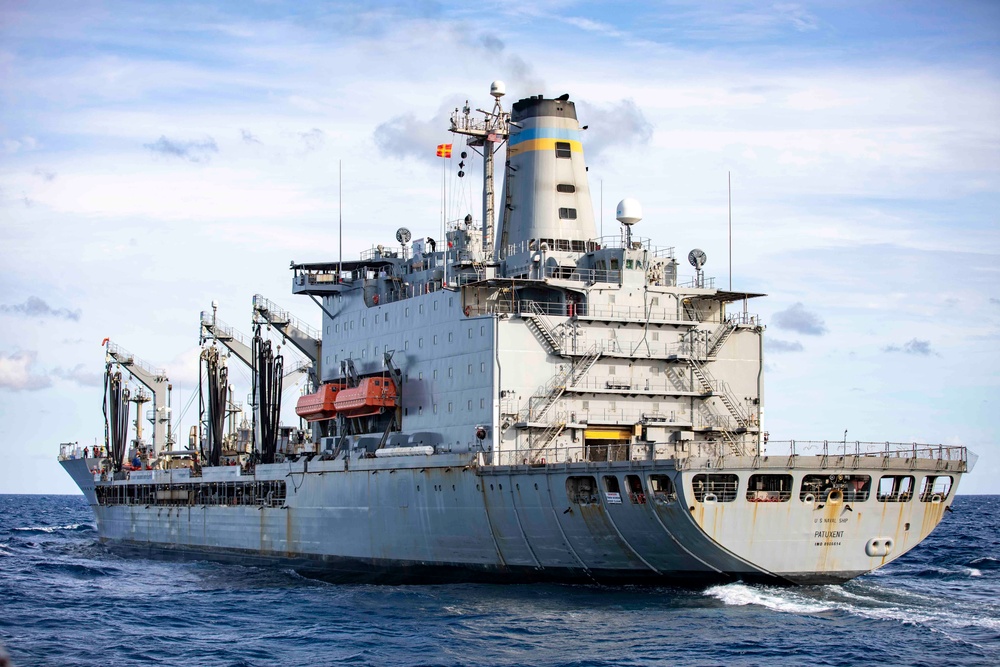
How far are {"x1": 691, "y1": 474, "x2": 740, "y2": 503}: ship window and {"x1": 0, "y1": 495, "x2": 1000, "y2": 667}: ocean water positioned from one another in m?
2.53

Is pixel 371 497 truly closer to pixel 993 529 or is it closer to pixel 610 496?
pixel 610 496

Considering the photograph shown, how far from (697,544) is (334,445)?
17606 mm

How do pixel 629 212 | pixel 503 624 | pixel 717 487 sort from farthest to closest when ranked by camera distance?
pixel 629 212, pixel 717 487, pixel 503 624

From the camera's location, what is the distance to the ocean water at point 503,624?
26.3 m

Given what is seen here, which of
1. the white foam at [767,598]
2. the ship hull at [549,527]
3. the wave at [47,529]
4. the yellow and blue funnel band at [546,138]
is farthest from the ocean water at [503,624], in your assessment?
the wave at [47,529]

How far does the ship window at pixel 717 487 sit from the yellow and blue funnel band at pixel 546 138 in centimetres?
1519

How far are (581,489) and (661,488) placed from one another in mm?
2739

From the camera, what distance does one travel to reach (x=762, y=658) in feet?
83.3

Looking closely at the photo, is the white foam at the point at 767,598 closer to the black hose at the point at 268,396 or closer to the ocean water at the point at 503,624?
the ocean water at the point at 503,624

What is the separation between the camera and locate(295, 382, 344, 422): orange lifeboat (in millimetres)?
44469

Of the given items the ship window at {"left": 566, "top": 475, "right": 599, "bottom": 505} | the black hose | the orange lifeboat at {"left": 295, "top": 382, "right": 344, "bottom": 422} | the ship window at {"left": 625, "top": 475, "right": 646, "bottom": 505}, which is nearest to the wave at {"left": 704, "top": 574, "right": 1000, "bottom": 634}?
the ship window at {"left": 625, "top": 475, "right": 646, "bottom": 505}

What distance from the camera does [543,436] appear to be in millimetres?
37312

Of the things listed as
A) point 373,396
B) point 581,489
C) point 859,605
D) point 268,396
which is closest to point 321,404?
point 373,396

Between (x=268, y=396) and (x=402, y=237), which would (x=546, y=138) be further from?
(x=268, y=396)
